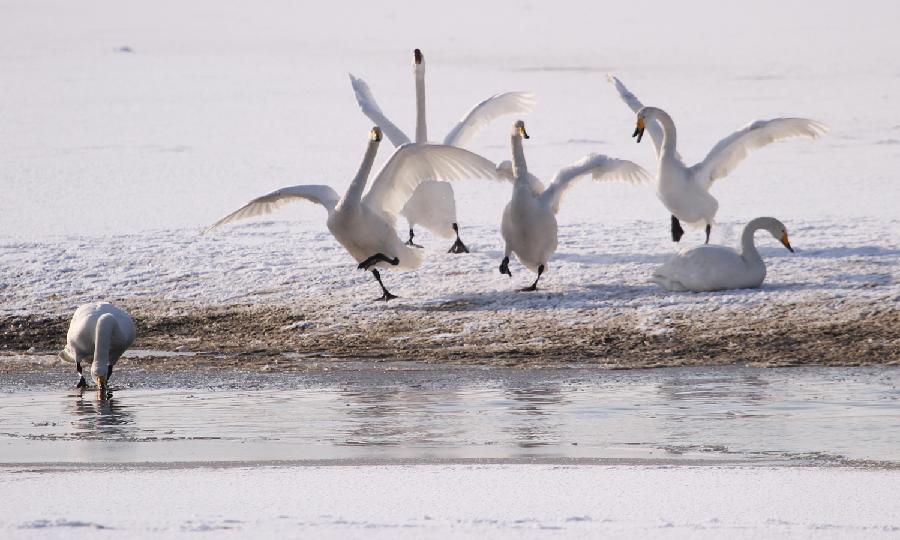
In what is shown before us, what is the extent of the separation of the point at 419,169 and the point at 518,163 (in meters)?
0.71

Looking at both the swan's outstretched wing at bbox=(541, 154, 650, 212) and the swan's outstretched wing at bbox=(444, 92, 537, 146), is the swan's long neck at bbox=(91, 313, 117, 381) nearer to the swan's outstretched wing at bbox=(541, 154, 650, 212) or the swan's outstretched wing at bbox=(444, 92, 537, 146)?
the swan's outstretched wing at bbox=(541, 154, 650, 212)

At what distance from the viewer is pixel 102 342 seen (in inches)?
300

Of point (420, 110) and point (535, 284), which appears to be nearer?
point (535, 284)

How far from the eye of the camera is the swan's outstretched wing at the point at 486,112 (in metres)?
12.5

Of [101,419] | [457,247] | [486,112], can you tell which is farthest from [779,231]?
[101,419]

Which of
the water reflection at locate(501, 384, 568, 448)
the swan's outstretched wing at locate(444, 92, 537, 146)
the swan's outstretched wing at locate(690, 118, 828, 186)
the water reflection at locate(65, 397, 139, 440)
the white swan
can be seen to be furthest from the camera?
the swan's outstretched wing at locate(444, 92, 537, 146)

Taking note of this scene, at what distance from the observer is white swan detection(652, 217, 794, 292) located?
9.39 m

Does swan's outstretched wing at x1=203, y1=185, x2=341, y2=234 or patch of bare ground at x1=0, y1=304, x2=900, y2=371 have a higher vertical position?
swan's outstretched wing at x1=203, y1=185, x2=341, y2=234

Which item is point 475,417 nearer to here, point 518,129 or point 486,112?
point 518,129

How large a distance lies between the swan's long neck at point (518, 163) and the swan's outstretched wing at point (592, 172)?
215mm

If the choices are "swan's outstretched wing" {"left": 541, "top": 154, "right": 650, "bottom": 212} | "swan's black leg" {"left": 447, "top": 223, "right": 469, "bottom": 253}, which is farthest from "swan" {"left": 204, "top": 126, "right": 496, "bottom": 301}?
"swan's black leg" {"left": 447, "top": 223, "right": 469, "bottom": 253}

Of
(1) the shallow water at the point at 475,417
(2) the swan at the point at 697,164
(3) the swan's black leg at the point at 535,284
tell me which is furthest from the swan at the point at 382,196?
(1) the shallow water at the point at 475,417

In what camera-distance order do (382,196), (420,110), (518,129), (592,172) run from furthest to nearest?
(420,110) → (592,172) → (382,196) → (518,129)

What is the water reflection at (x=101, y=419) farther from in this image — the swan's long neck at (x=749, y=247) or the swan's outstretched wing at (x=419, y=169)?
the swan's long neck at (x=749, y=247)
